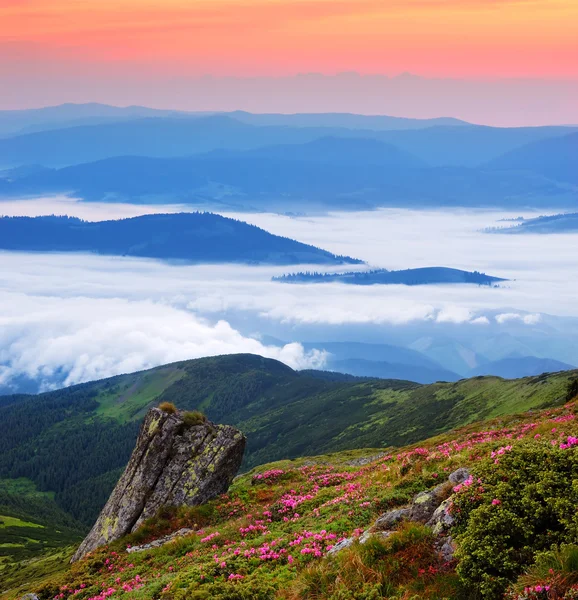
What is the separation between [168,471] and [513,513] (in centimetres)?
3356

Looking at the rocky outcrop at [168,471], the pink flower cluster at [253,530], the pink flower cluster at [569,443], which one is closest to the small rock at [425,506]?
the pink flower cluster at [569,443]

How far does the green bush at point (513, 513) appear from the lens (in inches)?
745

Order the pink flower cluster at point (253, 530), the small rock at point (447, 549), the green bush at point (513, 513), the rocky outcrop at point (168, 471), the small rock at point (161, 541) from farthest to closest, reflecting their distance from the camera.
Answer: the rocky outcrop at point (168, 471) < the small rock at point (161, 541) < the pink flower cluster at point (253, 530) < the small rock at point (447, 549) < the green bush at point (513, 513)

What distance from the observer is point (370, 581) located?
20766mm

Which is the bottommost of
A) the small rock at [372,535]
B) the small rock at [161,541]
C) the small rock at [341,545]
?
the small rock at [161,541]

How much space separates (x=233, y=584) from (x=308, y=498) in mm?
16136

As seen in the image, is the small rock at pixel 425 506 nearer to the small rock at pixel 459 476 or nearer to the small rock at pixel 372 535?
the small rock at pixel 459 476

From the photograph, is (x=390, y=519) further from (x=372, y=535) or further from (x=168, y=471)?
(x=168, y=471)

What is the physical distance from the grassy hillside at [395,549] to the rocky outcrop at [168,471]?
25.8 ft

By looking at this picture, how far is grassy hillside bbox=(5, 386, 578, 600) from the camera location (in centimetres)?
1900

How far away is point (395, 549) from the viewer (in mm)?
22141

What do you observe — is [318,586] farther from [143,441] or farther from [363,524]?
[143,441]

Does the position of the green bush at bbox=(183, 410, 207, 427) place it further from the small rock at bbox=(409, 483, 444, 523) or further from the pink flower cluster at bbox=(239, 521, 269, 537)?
the small rock at bbox=(409, 483, 444, 523)

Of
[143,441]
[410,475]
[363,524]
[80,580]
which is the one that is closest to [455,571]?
[363,524]
